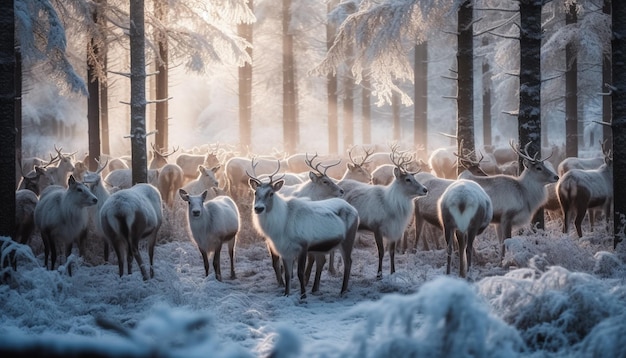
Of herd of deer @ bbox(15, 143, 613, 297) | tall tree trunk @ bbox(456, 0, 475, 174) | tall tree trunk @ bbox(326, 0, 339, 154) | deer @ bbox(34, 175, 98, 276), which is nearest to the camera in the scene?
herd of deer @ bbox(15, 143, 613, 297)

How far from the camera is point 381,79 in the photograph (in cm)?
1505

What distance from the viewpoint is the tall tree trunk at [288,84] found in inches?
1057

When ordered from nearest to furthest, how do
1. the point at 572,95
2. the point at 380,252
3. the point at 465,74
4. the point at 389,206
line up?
the point at 380,252 < the point at 389,206 < the point at 465,74 < the point at 572,95

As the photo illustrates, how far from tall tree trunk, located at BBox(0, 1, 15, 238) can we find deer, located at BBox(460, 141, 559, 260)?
720 centimetres

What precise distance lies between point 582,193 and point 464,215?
12.6 ft

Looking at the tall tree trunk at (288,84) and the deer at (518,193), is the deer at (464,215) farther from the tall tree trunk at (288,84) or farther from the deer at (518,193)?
the tall tree trunk at (288,84)

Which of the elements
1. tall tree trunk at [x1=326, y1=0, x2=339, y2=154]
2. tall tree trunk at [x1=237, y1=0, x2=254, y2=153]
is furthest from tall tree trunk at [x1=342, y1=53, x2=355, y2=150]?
tall tree trunk at [x1=237, y1=0, x2=254, y2=153]

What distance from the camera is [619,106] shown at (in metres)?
8.91

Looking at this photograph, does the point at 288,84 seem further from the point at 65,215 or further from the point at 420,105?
the point at 65,215

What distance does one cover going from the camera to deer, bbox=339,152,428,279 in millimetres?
10000

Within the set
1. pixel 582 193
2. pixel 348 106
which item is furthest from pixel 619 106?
pixel 348 106

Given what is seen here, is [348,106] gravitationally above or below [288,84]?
below

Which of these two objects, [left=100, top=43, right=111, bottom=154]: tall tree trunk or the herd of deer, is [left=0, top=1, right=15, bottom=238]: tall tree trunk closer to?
the herd of deer

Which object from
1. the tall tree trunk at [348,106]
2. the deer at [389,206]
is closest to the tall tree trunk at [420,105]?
the tall tree trunk at [348,106]
